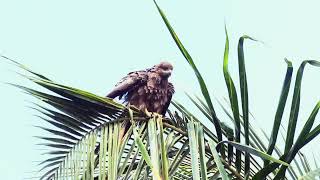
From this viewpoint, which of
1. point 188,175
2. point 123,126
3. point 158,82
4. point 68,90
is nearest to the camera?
point 68,90

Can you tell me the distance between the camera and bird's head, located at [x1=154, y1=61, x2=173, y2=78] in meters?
5.17

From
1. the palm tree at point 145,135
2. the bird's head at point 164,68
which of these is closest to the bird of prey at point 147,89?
the bird's head at point 164,68

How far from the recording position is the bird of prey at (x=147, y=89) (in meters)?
4.73

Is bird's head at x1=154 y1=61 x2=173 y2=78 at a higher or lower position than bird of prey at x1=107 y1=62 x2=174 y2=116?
higher

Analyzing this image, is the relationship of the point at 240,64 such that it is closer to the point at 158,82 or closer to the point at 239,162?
the point at 239,162

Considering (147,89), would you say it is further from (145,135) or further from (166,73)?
(145,135)

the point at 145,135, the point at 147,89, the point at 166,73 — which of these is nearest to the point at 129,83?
the point at 147,89

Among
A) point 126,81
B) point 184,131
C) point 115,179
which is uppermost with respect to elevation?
point 126,81

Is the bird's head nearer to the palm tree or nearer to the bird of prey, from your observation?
the bird of prey

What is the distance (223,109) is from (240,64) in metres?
0.98

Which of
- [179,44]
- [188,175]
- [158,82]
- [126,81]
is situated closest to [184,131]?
[188,175]

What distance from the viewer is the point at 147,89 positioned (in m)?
4.97

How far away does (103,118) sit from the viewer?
2.90 m

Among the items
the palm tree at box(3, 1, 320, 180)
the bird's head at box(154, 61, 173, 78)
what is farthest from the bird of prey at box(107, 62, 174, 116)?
the palm tree at box(3, 1, 320, 180)
